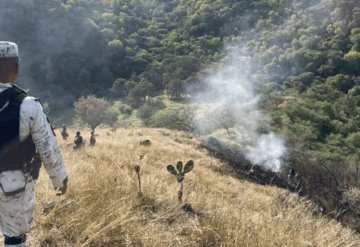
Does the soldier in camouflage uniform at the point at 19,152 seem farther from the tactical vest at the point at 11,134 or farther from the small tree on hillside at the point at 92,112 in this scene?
the small tree on hillside at the point at 92,112

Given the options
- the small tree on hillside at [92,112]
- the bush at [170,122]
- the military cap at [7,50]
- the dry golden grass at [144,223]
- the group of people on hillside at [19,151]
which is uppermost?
the military cap at [7,50]

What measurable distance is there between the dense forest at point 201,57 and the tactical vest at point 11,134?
4739cm

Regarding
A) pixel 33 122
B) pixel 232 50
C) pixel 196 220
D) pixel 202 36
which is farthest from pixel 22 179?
pixel 202 36

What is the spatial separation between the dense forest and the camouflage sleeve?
155 feet

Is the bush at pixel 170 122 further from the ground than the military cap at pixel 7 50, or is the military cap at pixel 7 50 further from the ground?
the military cap at pixel 7 50

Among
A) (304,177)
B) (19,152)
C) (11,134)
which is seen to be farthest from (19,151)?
(304,177)

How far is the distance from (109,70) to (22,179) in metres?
81.5

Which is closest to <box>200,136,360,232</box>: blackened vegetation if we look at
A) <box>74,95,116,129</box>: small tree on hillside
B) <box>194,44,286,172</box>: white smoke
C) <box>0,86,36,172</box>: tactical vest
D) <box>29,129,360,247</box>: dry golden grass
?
<box>194,44,286,172</box>: white smoke

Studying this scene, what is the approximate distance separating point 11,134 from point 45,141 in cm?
20

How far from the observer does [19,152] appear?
2451 mm

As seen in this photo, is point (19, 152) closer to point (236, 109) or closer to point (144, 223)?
point (144, 223)

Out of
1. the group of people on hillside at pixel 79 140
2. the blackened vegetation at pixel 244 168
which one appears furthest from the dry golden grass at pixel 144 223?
the blackened vegetation at pixel 244 168

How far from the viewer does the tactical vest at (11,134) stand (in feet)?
7.77

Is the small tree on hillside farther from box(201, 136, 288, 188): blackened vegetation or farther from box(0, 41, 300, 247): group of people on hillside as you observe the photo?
box(0, 41, 300, 247): group of people on hillside
